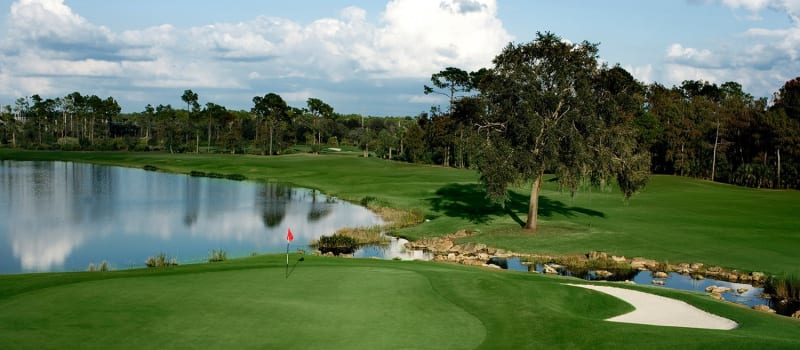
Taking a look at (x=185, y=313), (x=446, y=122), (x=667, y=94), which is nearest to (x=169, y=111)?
(x=446, y=122)

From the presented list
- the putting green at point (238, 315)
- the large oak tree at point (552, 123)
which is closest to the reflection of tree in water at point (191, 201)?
the large oak tree at point (552, 123)

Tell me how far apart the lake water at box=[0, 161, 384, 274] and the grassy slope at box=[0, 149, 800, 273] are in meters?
6.63

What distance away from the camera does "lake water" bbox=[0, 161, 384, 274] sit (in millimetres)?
34094

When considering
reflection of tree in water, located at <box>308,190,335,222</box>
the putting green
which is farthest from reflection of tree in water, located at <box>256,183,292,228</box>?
the putting green

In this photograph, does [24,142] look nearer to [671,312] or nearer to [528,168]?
[528,168]

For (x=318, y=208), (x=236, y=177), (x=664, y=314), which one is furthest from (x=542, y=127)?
(x=236, y=177)

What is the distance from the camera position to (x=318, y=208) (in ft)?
187

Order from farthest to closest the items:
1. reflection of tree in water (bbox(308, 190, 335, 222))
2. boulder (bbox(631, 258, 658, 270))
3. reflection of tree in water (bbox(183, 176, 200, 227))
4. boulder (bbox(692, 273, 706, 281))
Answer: reflection of tree in water (bbox(308, 190, 335, 222)), reflection of tree in water (bbox(183, 176, 200, 227)), boulder (bbox(631, 258, 658, 270)), boulder (bbox(692, 273, 706, 281))

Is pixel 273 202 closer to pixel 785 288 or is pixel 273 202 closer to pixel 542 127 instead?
pixel 542 127

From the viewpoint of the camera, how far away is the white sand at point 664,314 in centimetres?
1728

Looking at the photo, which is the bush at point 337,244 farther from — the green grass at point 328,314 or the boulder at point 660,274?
the green grass at point 328,314

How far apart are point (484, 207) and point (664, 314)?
104 feet

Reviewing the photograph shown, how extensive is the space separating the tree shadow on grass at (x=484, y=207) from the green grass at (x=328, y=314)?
23916 millimetres

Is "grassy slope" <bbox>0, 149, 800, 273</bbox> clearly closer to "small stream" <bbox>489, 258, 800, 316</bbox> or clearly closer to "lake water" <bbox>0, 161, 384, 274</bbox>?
"small stream" <bbox>489, 258, 800, 316</bbox>
